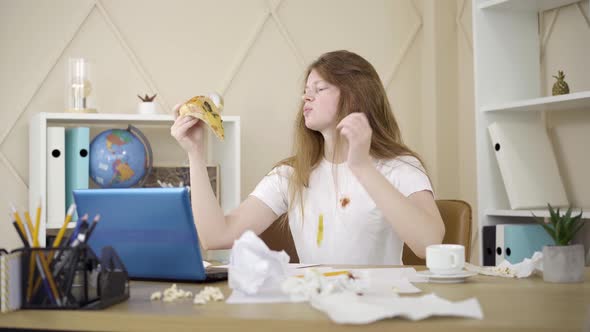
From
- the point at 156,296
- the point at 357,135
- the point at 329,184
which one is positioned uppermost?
the point at 357,135

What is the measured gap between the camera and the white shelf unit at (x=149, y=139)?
2.81m

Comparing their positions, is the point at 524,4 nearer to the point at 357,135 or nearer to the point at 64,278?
the point at 357,135

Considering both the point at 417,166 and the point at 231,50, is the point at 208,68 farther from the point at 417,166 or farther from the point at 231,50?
the point at 417,166

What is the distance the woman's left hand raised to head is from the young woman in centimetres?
21

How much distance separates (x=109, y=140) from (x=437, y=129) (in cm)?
151

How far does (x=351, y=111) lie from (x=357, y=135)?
1.64 ft

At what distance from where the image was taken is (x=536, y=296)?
3.90 feet

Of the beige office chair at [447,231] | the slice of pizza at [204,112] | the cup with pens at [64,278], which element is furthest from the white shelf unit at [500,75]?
the cup with pens at [64,278]

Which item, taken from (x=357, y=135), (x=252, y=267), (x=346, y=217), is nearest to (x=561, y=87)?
(x=346, y=217)

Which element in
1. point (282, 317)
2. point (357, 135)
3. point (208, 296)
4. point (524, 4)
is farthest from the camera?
point (524, 4)

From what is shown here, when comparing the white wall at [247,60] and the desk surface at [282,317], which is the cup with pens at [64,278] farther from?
the white wall at [247,60]

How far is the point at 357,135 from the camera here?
1.59m

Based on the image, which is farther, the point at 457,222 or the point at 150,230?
the point at 457,222

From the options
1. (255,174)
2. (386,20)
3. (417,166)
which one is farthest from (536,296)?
(386,20)
